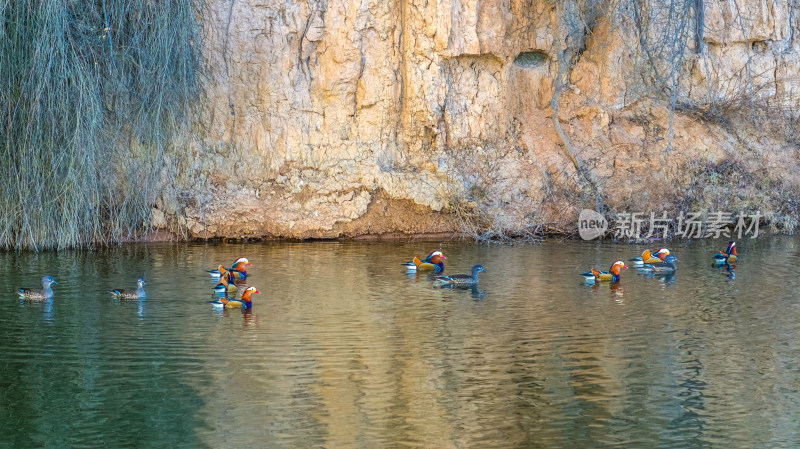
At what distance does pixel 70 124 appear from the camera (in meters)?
15.8

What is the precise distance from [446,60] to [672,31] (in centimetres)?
461

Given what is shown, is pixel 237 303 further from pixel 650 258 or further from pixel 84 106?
pixel 650 258

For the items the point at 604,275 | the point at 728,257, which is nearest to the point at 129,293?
the point at 604,275

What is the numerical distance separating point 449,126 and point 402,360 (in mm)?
10557

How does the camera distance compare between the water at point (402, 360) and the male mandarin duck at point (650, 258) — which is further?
the male mandarin duck at point (650, 258)

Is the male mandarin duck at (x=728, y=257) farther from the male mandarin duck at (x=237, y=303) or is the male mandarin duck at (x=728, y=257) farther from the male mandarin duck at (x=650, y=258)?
the male mandarin duck at (x=237, y=303)

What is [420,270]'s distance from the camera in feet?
49.1

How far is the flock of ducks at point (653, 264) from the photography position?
13.9 meters

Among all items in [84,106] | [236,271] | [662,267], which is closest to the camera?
[236,271]

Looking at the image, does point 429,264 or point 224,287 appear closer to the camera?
point 224,287

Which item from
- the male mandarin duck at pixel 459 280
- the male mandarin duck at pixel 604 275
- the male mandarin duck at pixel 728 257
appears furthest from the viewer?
the male mandarin duck at pixel 728 257

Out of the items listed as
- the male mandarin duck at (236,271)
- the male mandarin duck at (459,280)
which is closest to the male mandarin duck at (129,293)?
the male mandarin duck at (236,271)

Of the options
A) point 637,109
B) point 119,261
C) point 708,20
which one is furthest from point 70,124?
point 708,20

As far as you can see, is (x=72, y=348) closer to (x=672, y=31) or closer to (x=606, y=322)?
(x=606, y=322)
